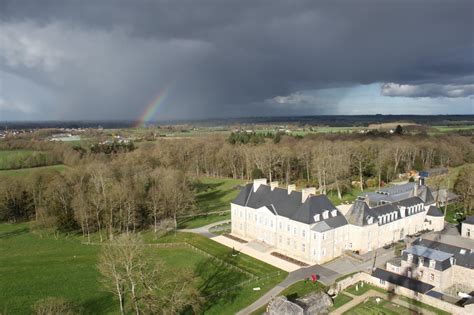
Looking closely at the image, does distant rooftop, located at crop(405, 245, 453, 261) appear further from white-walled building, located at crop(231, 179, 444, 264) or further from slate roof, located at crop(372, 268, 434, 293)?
white-walled building, located at crop(231, 179, 444, 264)

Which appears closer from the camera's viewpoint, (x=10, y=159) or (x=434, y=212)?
(x=434, y=212)

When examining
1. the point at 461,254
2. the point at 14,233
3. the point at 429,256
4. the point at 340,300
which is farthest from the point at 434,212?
the point at 14,233

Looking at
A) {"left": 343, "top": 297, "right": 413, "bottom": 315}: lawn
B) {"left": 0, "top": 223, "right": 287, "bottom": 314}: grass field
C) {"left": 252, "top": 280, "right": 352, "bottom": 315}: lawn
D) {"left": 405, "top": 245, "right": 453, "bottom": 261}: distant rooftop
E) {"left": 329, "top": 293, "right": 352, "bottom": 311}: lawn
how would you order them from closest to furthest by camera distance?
{"left": 343, "top": 297, "right": 413, "bottom": 315}: lawn → {"left": 329, "top": 293, "right": 352, "bottom": 311}: lawn → {"left": 252, "top": 280, "right": 352, "bottom": 315}: lawn → {"left": 0, "top": 223, "right": 287, "bottom": 314}: grass field → {"left": 405, "top": 245, "right": 453, "bottom": 261}: distant rooftop

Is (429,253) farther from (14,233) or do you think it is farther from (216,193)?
(14,233)

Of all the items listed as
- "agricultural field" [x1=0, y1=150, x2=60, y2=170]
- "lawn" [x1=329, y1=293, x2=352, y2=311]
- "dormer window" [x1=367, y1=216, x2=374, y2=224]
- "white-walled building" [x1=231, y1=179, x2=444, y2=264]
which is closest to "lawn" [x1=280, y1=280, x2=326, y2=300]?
"lawn" [x1=329, y1=293, x2=352, y2=311]

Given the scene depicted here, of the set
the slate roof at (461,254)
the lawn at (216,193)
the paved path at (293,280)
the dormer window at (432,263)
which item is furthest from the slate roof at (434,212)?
the lawn at (216,193)

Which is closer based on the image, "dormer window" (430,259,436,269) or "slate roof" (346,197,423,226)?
"dormer window" (430,259,436,269)

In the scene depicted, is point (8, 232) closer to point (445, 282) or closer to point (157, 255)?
point (157, 255)
